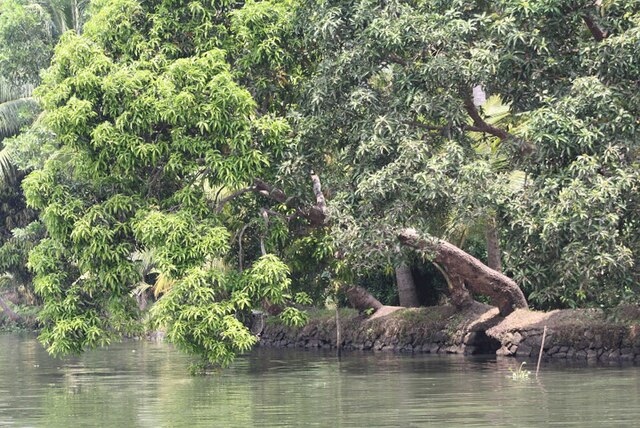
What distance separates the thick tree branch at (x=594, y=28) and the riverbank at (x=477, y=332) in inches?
201

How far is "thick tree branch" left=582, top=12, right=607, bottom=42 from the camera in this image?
19.6m

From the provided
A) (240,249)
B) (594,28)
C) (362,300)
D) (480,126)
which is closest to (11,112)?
(362,300)

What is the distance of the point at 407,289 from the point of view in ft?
98.4

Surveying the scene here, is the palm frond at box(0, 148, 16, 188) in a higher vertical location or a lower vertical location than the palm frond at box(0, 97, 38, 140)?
lower

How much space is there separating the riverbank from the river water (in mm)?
1076

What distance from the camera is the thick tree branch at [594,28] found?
19.6 meters

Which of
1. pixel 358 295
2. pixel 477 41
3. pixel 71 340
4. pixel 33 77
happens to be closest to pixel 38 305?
pixel 33 77

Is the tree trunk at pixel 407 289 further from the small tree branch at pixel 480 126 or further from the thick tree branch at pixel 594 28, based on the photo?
the thick tree branch at pixel 594 28

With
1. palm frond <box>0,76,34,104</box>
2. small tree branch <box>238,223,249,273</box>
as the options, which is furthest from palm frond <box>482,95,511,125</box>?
palm frond <box>0,76,34,104</box>

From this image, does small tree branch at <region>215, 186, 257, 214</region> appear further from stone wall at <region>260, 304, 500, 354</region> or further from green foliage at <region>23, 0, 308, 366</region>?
stone wall at <region>260, 304, 500, 354</region>

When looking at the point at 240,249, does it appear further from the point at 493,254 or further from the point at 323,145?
the point at 493,254

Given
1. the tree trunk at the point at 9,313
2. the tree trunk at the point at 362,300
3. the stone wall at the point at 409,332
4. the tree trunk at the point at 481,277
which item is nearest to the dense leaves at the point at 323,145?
the tree trunk at the point at 481,277

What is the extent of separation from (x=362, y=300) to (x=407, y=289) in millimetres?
1178

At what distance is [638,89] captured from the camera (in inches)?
749
